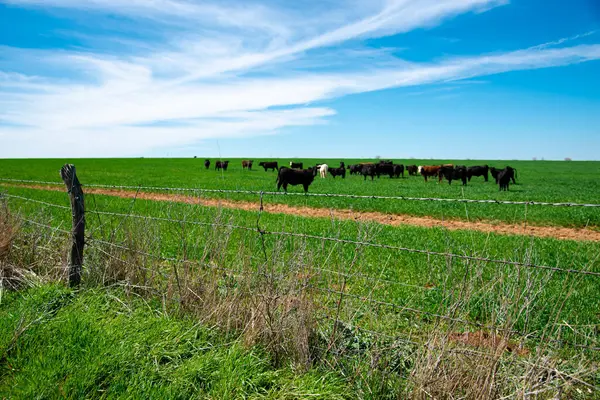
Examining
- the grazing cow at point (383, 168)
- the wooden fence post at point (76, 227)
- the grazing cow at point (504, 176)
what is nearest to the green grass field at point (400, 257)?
the wooden fence post at point (76, 227)

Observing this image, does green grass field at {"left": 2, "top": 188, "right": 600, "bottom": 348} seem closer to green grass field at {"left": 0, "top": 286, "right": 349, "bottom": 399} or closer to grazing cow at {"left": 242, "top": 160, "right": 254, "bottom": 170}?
green grass field at {"left": 0, "top": 286, "right": 349, "bottom": 399}

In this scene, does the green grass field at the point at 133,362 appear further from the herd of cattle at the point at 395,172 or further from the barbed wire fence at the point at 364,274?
the herd of cattle at the point at 395,172

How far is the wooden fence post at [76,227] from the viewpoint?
18.2ft

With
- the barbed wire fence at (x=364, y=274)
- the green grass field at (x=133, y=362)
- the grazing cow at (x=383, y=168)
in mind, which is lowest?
the green grass field at (x=133, y=362)

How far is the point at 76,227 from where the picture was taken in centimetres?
→ 562

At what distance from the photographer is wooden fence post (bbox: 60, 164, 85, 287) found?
5.56 meters

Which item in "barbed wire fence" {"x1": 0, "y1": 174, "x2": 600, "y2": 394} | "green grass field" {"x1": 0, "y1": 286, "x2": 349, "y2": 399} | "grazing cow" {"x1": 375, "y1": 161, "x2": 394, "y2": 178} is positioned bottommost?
Result: "green grass field" {"x1": 0, "y1": 286, "x2": 349, "y2": 399}

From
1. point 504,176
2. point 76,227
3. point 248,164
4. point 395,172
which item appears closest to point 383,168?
point 395,172

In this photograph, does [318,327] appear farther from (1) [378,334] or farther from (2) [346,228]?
(2) [346,228]

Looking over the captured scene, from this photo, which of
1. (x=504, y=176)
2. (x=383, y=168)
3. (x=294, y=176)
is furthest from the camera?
(x=383, y=168)

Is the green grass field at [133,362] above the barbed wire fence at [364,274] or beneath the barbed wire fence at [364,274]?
beneath

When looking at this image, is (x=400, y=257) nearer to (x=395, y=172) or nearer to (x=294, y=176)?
(x=294, y=176)

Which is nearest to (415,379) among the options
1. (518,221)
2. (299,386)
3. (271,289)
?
(299,386)

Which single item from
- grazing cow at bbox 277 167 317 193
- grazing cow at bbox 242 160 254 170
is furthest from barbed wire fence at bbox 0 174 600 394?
grazing cow at bbox 242 160 254 170
